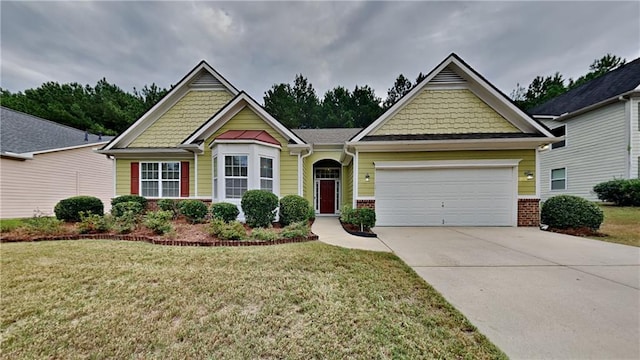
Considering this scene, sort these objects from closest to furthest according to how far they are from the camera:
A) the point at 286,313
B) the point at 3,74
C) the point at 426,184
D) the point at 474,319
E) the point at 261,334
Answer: the point at 261,334, the point at 474,319, the point at 286,313, the point at 426,184, the point at 3,74

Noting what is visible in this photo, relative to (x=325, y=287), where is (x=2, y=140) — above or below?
above

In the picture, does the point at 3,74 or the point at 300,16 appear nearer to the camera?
the point at 300,16

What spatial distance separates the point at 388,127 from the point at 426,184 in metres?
2.69

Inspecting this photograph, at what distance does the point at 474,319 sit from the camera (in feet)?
9.52

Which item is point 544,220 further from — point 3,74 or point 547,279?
point 3,74

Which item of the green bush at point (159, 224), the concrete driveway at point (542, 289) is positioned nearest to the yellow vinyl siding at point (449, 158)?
the concrete driveway at point (542, 289)

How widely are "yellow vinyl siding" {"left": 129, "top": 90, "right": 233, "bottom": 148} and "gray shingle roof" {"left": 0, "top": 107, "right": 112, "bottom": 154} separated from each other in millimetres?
6907

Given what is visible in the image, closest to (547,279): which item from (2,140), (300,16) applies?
(300,16)

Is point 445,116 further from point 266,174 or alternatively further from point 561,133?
point 561,133

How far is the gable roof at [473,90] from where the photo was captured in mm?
9430

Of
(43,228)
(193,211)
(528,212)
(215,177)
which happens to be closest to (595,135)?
(528,212)

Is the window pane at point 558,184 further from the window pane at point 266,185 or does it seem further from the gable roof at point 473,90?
the window pane at point 266,185

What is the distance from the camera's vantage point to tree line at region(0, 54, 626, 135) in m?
25.8

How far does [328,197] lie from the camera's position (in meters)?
14.3
